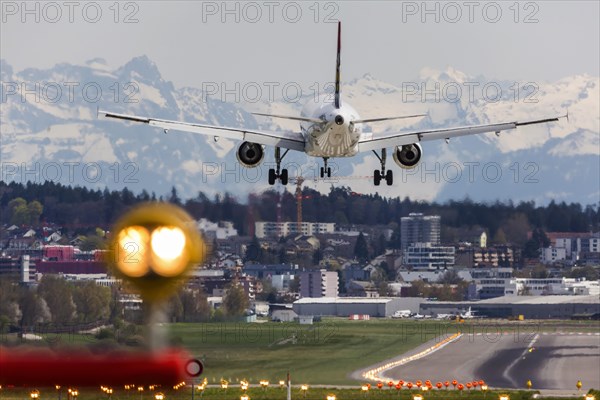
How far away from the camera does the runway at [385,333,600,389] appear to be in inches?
4026

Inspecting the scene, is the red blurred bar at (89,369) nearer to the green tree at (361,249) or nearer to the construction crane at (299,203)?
the construction crane at (299,203)

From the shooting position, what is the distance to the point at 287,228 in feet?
427

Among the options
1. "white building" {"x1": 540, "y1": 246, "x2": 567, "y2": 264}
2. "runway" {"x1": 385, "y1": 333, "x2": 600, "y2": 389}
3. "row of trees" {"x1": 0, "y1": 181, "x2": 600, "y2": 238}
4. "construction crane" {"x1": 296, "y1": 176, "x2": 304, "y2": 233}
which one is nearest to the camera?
"row of trees" {"x1": 0, "y1": 181, "x2": 600, "y2": 238}

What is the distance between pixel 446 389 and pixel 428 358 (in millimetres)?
25912

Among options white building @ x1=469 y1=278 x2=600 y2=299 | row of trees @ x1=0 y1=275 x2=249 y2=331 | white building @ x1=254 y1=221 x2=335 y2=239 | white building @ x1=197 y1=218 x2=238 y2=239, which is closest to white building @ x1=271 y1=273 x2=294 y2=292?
white building @ x1=254 y1=221 x2=335 y2=239

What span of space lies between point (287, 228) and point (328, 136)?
6122 centimetres

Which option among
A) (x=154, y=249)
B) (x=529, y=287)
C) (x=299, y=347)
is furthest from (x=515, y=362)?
(x=154, y=249)

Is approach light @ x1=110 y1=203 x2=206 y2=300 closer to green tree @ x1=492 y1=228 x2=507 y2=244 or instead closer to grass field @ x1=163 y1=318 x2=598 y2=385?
grass field @ x1=163 y1=318 x2=598 y2=385

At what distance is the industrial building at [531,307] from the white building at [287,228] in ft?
108

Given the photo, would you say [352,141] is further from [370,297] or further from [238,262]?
[370,297]

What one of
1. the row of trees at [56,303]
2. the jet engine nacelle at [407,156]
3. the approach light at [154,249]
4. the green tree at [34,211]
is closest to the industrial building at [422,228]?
the green tree at [34,211]

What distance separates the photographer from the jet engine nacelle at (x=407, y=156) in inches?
2911

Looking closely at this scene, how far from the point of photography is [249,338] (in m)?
103

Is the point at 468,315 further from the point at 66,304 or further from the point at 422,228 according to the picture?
the point at 66,304
